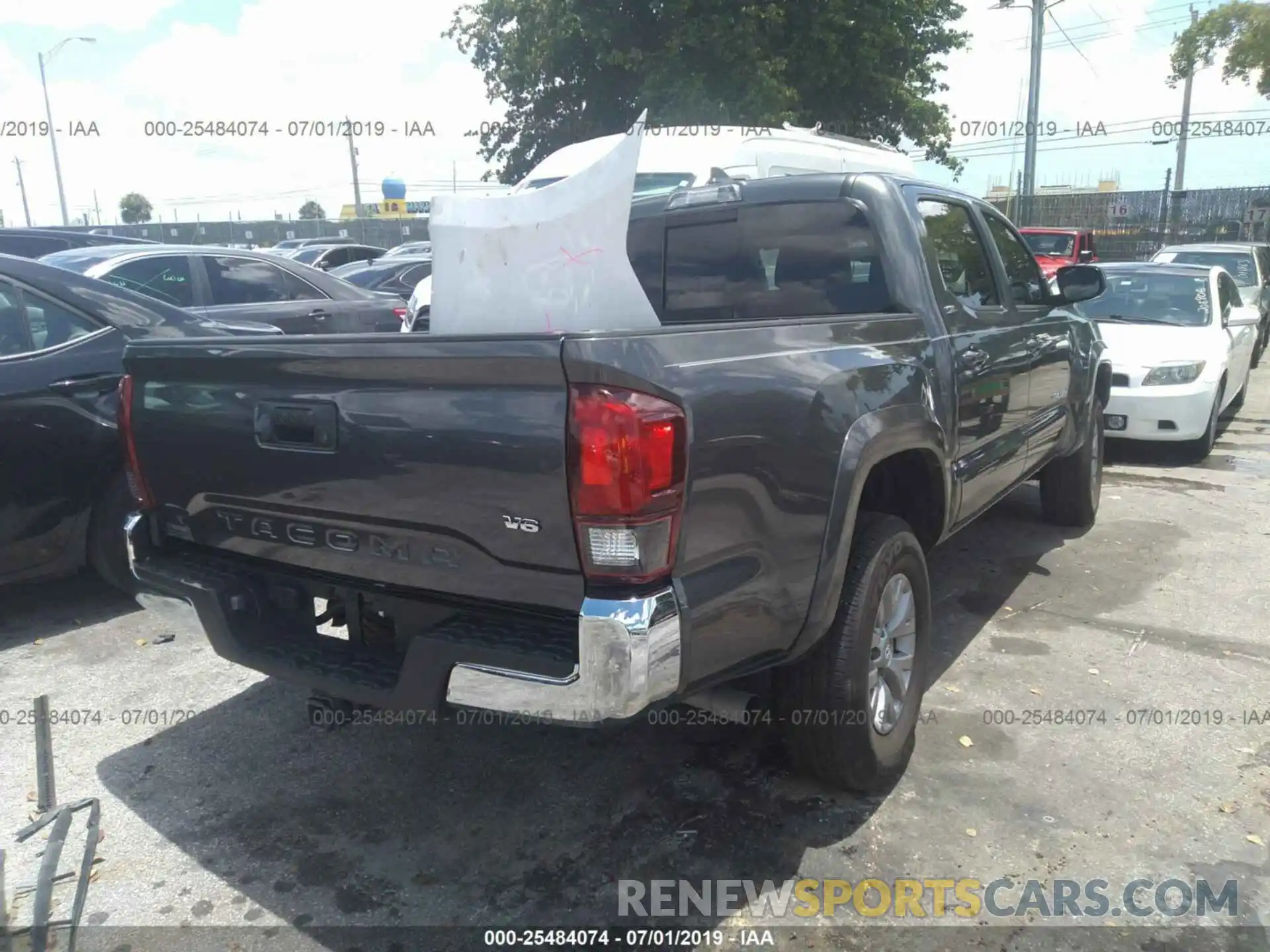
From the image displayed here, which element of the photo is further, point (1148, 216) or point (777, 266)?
point (1148, 216)

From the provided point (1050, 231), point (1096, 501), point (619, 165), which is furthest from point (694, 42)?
point (619, 165)

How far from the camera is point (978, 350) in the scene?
152 inches

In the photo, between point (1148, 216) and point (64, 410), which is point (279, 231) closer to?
point (1148, 216)

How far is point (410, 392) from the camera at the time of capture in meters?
2.41

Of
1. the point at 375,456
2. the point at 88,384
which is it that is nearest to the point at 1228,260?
the point at 88,384

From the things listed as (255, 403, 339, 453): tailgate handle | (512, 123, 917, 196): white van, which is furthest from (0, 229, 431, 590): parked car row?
(512, 123, 917, 196): white van

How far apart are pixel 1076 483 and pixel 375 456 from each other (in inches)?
189

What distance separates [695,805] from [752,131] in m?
8.96

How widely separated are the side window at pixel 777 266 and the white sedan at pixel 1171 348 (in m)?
4.83

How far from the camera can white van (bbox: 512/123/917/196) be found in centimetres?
984

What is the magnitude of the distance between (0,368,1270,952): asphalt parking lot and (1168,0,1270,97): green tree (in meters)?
21.7

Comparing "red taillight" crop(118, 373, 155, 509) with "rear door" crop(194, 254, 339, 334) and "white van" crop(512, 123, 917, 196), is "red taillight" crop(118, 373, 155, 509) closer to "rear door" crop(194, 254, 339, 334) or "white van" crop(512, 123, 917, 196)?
"rear door" crop(194, 254, 339, 334)

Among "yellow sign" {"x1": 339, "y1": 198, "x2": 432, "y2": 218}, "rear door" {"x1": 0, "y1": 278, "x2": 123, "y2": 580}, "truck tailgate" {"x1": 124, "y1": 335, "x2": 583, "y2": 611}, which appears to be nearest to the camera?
"truck tailgate" {"x1": 124, "y1": 335, "x2": 583, "y2": 611}

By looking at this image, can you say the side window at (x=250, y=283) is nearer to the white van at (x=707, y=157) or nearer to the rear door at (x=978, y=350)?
the white van at (x=707, y=157)
